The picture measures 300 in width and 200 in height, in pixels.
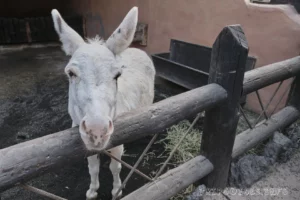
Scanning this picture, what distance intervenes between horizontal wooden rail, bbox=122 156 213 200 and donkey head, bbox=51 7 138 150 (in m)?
0.81

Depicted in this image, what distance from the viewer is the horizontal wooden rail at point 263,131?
8.64 feet

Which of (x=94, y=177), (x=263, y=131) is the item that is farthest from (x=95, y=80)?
(x=263, y=131)

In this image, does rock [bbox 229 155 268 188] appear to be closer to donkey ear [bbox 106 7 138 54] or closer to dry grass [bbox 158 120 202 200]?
dry grass [bbox 158 120 202 200]

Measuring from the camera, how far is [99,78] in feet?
4.75

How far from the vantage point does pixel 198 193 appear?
2.33 m

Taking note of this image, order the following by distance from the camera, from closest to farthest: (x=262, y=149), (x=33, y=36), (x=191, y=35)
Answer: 1. (x=262, y=149)
2. (x=191, y=35)
3. (x=33, y=36)

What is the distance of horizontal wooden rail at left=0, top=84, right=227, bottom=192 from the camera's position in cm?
112

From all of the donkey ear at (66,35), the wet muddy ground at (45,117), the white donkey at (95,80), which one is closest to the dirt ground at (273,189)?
the wet muddy ground at (45,117)

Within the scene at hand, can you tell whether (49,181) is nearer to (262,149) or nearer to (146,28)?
(262,149)

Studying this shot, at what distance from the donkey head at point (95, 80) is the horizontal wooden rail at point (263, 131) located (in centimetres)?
169

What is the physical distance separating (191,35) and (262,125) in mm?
2933

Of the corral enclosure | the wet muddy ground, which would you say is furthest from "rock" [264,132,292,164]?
the wet muddy ground

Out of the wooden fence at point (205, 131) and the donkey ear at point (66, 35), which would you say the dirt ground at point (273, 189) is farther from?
the donkey ear at point (66, 35)

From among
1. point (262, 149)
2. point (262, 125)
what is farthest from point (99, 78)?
point (262, 149)
